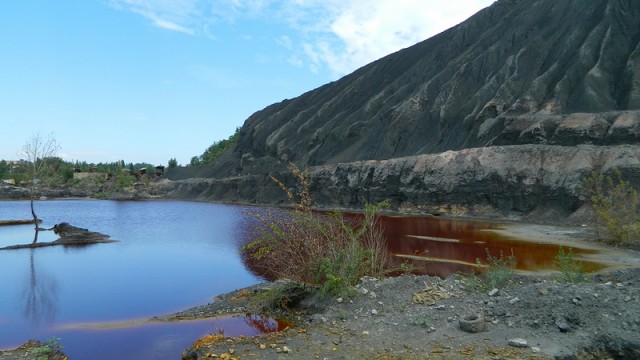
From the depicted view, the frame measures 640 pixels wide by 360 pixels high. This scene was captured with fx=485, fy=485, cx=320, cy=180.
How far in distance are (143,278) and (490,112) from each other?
4564cm

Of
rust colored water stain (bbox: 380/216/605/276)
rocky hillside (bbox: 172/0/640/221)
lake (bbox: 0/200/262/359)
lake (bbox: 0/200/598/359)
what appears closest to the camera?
lake (bbox: 0/200/262/359)

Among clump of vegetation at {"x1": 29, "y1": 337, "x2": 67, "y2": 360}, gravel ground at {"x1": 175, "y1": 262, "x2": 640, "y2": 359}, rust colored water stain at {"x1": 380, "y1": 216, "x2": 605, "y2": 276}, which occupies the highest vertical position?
gravel ground at {"x1": 175, "y1": 262, "x2": 640, "y2": 359}

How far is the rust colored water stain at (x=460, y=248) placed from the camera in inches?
770

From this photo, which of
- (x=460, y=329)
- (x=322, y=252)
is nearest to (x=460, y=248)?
(x=322, y=252)

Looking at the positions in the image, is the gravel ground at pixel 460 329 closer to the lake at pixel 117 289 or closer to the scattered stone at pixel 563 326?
the scattered stone at pixel 563 326

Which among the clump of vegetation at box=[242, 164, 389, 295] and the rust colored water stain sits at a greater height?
the clump of vegetation at box=[242, 164, 389, 295]

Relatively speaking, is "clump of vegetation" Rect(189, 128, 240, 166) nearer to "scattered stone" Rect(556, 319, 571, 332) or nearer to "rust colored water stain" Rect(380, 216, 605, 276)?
"rust colored water stain" Rect(380, 216, 605, 276)

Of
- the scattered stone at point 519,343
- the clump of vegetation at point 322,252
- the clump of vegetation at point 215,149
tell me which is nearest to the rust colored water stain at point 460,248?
the clump of vegetation at point 322,252

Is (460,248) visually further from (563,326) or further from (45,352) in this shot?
(45,352)

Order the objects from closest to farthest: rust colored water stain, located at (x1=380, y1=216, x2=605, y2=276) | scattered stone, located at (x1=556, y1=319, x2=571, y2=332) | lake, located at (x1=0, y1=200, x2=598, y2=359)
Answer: scattered stone, located at (x1=556, y1=319, x2=571, y2=332) < lake, located at (x1=0, y1=200, x2=598, y2=359) < rust colored water stain, located at (x1=380, y1=216, x2=605, y2=276)

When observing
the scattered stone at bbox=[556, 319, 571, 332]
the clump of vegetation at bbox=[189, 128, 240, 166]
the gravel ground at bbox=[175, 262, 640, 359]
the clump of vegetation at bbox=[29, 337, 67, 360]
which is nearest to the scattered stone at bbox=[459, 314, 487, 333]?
the gravel ground at bbox=[175, 262, 640, 359]

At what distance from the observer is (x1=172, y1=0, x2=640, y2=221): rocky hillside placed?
4378cm

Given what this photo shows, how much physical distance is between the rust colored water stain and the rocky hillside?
1091cm

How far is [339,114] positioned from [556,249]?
59.3 m
